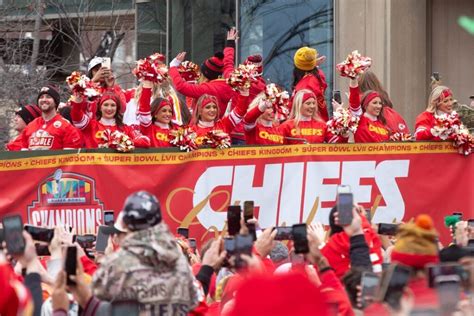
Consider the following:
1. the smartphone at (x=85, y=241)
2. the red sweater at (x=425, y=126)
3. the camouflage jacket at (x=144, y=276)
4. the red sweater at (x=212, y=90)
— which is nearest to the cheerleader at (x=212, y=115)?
the red sweater at (x=212, y=90)

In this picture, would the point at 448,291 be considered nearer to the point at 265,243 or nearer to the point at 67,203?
the point at 265,243

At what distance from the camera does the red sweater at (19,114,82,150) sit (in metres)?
14.6

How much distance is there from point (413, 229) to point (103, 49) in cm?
2108

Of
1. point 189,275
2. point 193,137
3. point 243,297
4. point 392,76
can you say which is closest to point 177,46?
point 392,76

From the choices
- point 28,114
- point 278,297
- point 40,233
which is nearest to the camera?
point 278,297

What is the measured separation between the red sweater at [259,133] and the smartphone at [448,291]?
7.93 meters

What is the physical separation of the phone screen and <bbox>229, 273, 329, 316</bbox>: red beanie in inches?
107

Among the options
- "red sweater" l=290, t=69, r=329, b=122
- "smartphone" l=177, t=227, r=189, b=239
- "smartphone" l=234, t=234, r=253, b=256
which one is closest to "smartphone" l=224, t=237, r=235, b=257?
"smartphone" l=234, t=234, r=253, b=256

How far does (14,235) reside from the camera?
8.05 metres

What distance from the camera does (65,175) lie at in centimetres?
1418

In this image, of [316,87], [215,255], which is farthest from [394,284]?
[316,87]

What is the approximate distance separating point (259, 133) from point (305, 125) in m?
0.43

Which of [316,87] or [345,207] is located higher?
[316,87]

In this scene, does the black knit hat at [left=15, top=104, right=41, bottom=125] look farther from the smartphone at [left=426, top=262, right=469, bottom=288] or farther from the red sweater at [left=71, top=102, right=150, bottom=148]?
the smartphone at [left=426, top=262, right=469, bottom=288]
